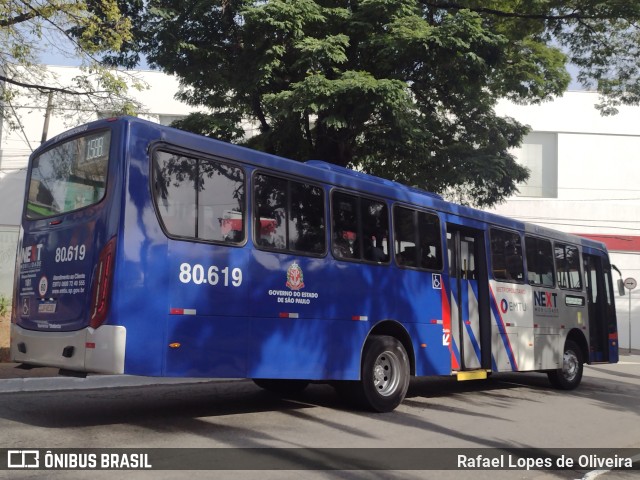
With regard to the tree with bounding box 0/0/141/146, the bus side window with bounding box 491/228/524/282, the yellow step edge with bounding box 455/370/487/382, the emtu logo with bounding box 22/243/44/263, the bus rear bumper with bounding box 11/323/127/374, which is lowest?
the yellow step edge with bounding box 455/370/487/382

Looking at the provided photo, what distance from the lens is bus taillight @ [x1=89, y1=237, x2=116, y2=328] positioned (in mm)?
6199

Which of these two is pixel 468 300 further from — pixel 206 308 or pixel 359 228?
pixel 206 308

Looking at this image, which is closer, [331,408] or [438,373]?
[331,408]

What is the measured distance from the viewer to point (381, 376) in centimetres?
902

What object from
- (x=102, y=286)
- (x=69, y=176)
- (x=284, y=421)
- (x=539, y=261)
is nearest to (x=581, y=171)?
(x=539, y=261)

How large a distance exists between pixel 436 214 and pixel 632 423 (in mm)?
4160

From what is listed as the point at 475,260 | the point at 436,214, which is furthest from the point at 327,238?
the point at 475,260

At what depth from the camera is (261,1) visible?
1464cm

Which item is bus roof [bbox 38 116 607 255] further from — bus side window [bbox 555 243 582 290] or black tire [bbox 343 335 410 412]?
black tire [bbox 343 335 410 412]

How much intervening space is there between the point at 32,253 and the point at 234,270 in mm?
2414

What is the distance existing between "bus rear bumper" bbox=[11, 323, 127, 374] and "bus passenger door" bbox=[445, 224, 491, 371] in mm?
5723

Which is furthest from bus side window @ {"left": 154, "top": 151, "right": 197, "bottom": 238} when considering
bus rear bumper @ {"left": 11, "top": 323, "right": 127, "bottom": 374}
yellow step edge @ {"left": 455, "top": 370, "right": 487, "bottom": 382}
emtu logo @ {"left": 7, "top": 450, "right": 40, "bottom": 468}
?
yellow step edge @ {"left": 455, "top": 370, "right": 487, "bottom": 382}

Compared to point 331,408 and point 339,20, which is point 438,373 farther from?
point 339,20

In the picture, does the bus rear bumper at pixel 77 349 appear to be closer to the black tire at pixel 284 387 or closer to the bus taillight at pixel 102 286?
the bus taillight at pixel 102 286
